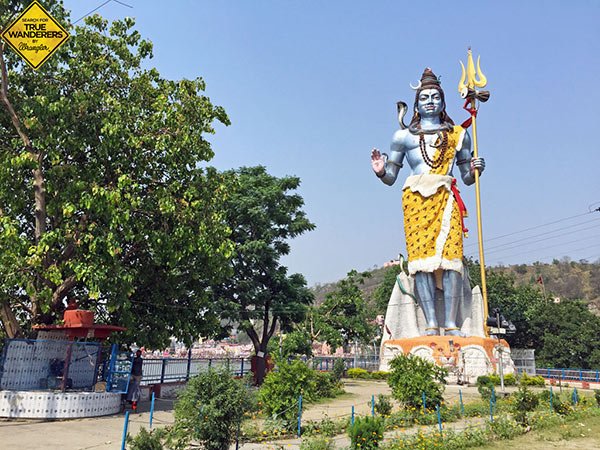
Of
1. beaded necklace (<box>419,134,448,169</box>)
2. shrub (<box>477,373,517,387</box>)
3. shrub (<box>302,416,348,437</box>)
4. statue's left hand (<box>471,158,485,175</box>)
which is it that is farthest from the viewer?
beaded necklace (<box>419,134,448,169</box>)

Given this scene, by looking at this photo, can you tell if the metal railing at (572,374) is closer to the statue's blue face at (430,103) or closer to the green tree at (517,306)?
the green tree at (517,306)

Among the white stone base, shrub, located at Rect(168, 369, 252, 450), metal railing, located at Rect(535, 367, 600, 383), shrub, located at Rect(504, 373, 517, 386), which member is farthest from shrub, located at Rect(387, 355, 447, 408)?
metal railing, located at Rect(535, 367, 600, 383)

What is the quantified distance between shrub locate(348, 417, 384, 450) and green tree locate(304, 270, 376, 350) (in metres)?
18.5

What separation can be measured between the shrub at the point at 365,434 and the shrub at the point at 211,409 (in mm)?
1882

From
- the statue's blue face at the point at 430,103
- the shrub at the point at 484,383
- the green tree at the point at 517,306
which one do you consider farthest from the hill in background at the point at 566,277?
the shrub at the point at 484,383

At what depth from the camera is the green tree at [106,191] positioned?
14.3 metres

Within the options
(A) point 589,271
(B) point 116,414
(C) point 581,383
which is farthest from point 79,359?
(A) point 589,271

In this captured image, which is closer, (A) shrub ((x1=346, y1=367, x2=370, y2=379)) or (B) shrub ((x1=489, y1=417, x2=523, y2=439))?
(B) shrub ((x1=489, y1=417, x2=523, y2=439))

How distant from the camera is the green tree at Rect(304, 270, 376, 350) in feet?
90.5

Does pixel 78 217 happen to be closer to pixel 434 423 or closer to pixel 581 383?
pixel 434 423

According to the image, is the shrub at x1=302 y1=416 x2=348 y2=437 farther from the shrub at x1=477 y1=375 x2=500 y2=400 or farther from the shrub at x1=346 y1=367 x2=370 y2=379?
the shrub at x1=346 y1=367 x2=370 y2=379

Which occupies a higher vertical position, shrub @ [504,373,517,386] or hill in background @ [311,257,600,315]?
hill in background @ [311,257,600,315]

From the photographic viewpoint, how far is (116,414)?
14641 mm

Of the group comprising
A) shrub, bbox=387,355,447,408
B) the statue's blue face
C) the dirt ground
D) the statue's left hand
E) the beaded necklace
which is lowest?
the dirt ground
